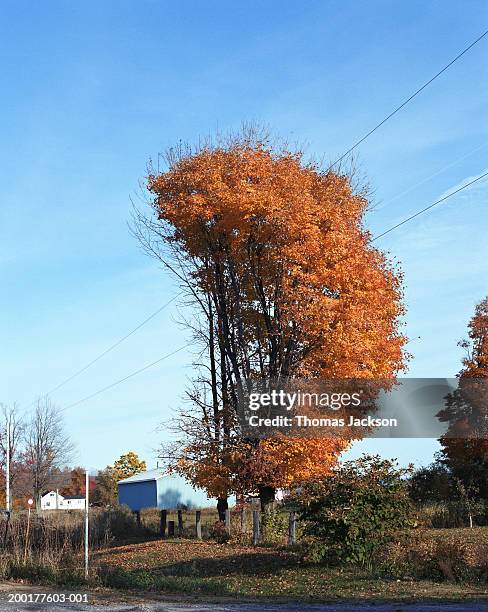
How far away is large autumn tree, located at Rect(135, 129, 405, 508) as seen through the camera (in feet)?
80.2

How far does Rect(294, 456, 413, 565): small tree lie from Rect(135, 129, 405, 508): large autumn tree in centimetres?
361

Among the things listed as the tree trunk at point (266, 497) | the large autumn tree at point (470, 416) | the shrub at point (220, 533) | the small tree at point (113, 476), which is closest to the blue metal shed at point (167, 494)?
the small tree at point (113, 476)

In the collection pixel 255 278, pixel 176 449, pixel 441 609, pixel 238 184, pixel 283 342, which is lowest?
pixel 441 609

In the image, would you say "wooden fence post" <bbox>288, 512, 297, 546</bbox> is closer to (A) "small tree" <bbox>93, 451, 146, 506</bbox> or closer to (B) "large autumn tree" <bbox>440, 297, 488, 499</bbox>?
(B) "large autumn tree" <bbox>440, 297, 488, 499</bbox>

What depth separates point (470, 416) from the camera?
4675 cm

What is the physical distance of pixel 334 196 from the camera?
28562 mm

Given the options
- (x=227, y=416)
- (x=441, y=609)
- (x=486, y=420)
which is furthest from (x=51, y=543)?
(x=486, y=420)

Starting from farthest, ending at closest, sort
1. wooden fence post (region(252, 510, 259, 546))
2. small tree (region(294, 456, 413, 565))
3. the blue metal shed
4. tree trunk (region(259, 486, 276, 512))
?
the blue metal shed → tree trunk (region(259, 486, 276, 512)) → wooden fence post (region(252, 510, 259, 546)) → small tree (region(294, 456, 413, 565))

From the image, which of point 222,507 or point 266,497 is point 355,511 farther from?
point 222,507

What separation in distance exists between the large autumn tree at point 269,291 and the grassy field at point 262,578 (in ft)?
10.4

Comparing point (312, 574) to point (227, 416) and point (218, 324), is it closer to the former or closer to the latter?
point (227, 416)

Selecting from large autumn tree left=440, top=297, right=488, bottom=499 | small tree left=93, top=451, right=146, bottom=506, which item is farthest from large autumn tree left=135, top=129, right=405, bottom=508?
small tree left=93, top=451, right=146, bottom=506

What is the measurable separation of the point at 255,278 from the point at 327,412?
201 inches

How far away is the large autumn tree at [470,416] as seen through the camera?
138 feet
